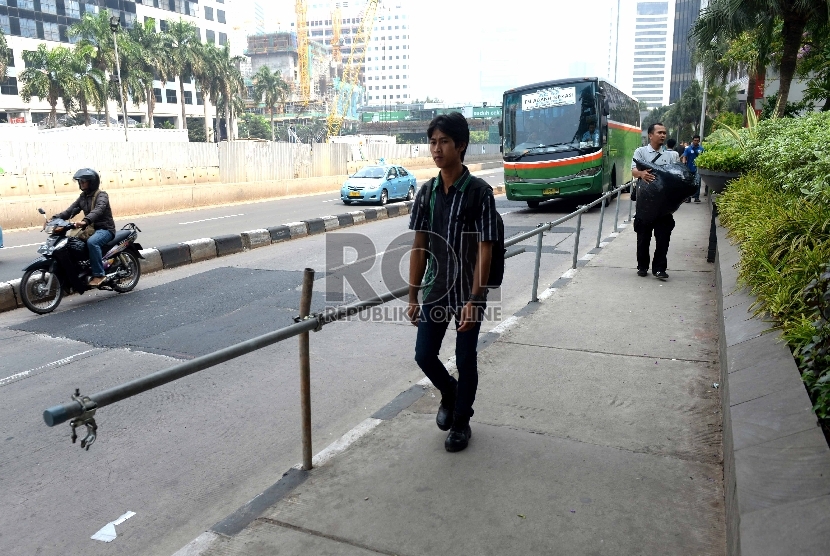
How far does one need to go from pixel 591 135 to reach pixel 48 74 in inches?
2304

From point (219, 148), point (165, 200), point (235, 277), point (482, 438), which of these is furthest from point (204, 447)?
point (219, 148)

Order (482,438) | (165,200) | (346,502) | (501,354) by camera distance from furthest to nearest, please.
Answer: (165,200) < (501,354) < (482,438) < (346,502)

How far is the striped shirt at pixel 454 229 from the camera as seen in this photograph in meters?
3.20

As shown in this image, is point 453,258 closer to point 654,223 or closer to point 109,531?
point 109,531

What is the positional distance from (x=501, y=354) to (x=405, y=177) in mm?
19072

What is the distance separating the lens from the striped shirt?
10.5 feet

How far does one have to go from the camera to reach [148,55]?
6606 cm

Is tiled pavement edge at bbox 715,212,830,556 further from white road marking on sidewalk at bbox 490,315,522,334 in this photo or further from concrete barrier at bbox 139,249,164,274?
concrete barrier at bbox 139,249,164,274

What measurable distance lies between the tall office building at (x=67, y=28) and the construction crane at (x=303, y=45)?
2432 cm

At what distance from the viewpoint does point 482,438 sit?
371 centimetres

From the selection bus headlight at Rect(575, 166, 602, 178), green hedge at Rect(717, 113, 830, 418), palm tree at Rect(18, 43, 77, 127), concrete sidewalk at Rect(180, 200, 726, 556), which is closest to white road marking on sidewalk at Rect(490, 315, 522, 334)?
concrete sidewalk at Rect(180, 200, 726, 556)

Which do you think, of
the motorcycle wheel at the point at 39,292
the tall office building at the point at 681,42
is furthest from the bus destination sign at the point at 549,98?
the tall office building at the point at 681,42

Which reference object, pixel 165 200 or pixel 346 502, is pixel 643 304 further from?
pixel 165 200

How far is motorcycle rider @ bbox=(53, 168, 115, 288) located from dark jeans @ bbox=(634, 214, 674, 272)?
21.4 feet
